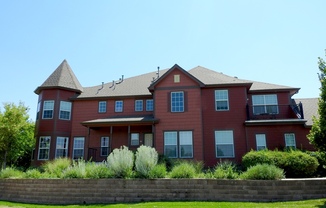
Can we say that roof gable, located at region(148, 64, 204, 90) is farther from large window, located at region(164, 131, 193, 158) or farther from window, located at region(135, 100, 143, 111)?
large window, located at region(164, 131, 193, 158)

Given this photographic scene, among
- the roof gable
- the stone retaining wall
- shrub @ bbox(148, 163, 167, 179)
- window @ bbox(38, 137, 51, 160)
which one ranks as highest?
the roof gable

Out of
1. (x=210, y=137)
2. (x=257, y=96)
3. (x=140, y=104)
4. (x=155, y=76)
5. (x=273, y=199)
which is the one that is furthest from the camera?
(x=155, y=76)

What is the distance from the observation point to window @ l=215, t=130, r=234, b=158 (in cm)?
1947

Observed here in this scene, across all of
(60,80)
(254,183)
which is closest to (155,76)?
(60,80)

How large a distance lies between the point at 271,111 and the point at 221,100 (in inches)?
162

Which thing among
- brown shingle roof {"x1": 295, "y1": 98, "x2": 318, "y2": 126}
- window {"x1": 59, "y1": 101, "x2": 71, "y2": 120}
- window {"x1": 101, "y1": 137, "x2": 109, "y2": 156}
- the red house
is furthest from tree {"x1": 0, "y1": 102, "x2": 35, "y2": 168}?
brown shingle roof {"x1": 295, "y1": 98, "x2": 318, "y2": 126}

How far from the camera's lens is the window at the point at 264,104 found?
68.0 ft

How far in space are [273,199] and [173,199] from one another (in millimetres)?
4318

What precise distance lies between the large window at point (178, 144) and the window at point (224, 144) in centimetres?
204

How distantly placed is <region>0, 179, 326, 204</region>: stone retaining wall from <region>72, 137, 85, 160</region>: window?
28.3 ft

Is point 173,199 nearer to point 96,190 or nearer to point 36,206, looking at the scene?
point 96,190

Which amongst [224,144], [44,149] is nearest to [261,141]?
[224,144]

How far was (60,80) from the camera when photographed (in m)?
24.0

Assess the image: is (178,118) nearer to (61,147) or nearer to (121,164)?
(121,164)
